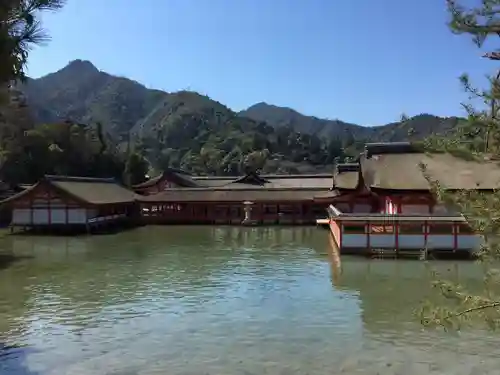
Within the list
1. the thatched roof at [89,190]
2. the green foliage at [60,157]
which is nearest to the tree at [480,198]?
the thatched roof at [89,190]

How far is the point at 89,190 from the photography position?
3603 centimetres

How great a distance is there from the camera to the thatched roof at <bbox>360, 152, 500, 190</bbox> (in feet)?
67.5

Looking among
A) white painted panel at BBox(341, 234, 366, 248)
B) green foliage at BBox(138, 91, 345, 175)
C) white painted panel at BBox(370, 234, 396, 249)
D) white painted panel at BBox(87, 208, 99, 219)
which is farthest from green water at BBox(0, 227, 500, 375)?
green foliage at BBox(138, 91, 345, 175)

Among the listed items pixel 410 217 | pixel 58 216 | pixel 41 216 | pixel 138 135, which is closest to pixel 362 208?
pixel 410 217

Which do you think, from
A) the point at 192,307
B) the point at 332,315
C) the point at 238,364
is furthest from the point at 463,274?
the point at 238,364

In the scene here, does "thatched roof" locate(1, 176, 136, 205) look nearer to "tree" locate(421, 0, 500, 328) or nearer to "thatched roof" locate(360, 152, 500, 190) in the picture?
"thatched roof" locate(360, 152, 500, 190)

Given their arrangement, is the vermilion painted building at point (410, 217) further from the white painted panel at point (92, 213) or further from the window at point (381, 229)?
the white painted panel at point (92, 213)

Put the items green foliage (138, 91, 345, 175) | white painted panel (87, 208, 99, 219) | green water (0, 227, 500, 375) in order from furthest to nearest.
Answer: green foliage (138, 91, 345, 175) → white painted panel (87, 208, 99, 219) → green water (0, 227, 500, 375)

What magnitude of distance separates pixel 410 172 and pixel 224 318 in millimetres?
15019

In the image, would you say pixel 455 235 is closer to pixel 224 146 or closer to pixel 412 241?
pixel 412 241

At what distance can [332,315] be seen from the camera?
481 inches

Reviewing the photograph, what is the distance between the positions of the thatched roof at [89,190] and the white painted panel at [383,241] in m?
18.7

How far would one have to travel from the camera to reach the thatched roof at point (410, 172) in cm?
2056

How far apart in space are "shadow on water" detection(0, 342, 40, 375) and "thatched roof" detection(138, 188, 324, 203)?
27949 mm
